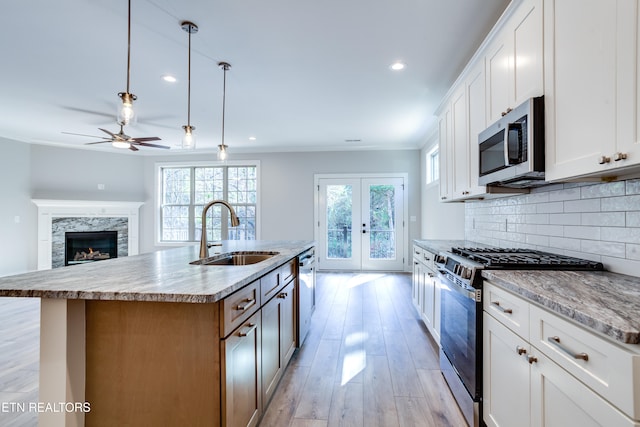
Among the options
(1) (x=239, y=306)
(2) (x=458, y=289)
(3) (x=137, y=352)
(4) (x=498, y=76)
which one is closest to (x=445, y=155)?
(4) (x=498, y=76)

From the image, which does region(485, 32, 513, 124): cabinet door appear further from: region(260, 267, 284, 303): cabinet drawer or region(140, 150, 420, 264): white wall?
region(140, 150, 420, 264): white wall

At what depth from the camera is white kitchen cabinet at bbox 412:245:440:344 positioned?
8.28ft

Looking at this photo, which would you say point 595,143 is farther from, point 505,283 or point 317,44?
point 317,44

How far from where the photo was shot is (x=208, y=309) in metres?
1.23

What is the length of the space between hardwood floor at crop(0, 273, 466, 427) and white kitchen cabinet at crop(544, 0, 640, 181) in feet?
5.08

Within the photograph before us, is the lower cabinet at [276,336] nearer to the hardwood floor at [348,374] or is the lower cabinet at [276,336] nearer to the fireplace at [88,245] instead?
the hardwood floor at [348,374]

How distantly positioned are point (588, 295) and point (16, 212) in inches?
313

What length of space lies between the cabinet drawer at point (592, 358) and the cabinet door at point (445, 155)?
6.96ft

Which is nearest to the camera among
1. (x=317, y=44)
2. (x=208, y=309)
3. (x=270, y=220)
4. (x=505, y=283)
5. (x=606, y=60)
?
(x=606, y=60)

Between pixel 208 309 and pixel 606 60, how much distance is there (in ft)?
5.94

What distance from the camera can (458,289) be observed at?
1.80 m

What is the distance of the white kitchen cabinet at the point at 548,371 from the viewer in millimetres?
797

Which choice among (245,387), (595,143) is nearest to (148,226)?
(245,387)

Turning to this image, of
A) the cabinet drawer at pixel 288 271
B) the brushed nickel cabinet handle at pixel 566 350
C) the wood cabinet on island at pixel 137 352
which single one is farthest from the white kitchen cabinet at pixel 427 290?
the wood cabinet on island at pixel 137 352
